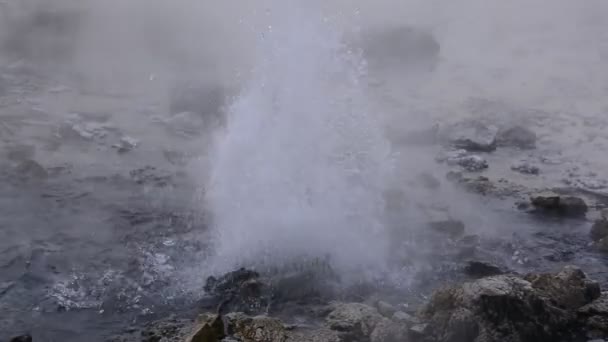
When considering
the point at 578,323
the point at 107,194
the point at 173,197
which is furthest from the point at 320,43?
the point at 578,323

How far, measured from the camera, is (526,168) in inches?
295

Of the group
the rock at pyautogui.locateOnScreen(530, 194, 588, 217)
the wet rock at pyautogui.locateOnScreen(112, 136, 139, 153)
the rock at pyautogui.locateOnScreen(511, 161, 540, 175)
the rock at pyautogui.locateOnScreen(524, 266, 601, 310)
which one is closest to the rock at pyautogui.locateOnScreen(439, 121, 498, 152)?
the rock at pyautogui.locateOnScreen(511, 161, 540, 175)

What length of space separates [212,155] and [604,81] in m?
6.39

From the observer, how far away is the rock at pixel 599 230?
5855 mm

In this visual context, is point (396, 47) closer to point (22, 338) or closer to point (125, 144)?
point (125, 144)

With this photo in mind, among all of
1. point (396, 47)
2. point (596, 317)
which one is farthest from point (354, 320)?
point (396, 47)

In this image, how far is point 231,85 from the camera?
938 centimetres

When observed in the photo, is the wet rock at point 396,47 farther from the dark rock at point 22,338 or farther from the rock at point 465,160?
the dark rock at point 22,338

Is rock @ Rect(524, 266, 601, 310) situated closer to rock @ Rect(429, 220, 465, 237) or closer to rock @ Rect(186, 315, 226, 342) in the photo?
rock @ Rect(429, 220, 465, 237)

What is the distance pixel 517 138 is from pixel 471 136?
58 cm

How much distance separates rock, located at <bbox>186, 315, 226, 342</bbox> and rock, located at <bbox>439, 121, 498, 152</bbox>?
4746 millimetres

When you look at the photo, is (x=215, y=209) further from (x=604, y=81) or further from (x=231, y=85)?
(x=604, y=81)

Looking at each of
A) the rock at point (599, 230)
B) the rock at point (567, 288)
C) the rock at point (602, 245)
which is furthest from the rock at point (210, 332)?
the rock at point (599, 230)

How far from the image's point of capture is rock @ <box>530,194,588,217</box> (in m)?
6.36
